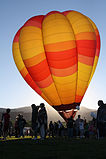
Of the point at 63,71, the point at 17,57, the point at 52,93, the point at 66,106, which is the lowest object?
the point at 66,106

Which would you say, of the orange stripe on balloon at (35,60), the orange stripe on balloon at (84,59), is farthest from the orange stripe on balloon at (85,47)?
the orange stripe on balloon at (35,60)

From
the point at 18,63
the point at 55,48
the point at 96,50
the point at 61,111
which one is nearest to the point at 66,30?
the point at 55,48

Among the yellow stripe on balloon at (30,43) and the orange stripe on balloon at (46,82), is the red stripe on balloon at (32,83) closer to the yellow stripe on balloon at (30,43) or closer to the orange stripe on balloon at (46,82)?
the orange stripe on balloon at (46,82)

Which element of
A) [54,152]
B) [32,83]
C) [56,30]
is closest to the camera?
[54,152]

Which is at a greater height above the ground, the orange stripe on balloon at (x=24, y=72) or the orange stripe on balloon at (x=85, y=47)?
the orange stripe on balloon at (x=85, y=47)

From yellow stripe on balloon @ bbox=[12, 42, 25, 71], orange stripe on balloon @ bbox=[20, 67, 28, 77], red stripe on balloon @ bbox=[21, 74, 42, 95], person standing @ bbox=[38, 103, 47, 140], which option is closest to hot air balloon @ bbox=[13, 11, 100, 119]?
red stripe on balloon @ bbox=[21, 74, 42, 95]

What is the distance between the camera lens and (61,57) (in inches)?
673

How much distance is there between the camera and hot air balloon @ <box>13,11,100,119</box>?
17250 mm

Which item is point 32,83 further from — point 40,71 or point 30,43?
point 30,43

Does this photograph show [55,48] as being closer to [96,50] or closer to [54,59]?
[54,59]

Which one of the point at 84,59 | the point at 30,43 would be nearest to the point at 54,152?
the point at 84,59

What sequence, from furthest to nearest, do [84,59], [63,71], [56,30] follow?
[84,59] → [56,30] → [63,71]

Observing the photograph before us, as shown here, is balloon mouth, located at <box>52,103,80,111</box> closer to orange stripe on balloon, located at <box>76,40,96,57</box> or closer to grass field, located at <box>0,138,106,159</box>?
orange stripe on balloon, located at <box>76,40,96,57</box>

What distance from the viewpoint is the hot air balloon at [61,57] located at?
1725 cm
